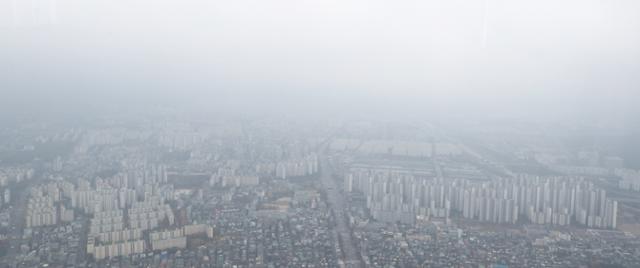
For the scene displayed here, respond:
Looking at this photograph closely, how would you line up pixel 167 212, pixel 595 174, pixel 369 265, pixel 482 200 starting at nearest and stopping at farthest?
pixel 369 265, pixel 167 212, pixel 482 200, pixel 595 174

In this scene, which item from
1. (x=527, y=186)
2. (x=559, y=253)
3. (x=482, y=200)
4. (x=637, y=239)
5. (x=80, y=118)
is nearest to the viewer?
(x=559, y=253)

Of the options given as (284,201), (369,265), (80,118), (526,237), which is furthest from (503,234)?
(80,118)

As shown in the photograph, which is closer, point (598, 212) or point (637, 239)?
point (637, 239)

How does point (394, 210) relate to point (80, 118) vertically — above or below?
below

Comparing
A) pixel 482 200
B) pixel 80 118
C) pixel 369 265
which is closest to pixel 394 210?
pixel 482 200

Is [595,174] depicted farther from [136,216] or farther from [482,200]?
[136,216]

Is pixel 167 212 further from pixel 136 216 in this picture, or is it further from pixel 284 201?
pixel 284 201
